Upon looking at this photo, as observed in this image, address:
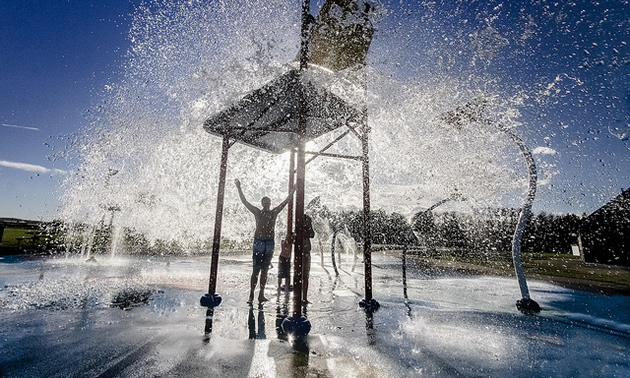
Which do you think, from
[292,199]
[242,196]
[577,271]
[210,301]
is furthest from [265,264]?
[577,271]

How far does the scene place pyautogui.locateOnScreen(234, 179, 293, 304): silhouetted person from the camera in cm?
525

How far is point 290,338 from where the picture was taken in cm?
329

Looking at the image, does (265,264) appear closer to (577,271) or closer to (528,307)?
(528,307)

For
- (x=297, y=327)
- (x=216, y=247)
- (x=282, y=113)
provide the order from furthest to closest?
(x=282, y=113) → (x=216, y=247) → (x=297, y=327)

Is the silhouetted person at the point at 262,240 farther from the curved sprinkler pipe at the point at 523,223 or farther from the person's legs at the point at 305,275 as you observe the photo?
the curved sprinkler pipe at the point at 523,223

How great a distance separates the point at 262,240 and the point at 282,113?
2520mm

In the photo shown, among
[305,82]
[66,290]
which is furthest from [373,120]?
[66,290]

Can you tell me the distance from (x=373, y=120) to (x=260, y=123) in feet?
7.93

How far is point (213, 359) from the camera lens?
8.51ft

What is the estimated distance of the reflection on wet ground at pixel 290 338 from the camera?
2.49 metres

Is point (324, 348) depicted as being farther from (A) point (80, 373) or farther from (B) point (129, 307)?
(B) point (129, 307)

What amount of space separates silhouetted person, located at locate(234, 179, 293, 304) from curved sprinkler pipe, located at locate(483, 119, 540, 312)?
4484 millimetres

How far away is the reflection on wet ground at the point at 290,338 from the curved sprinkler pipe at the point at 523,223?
0.27m

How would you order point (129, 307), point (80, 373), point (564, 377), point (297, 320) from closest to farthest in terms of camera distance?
point (80, 373)
point (564, 377)
point (297, 320)
point (129, 307)
